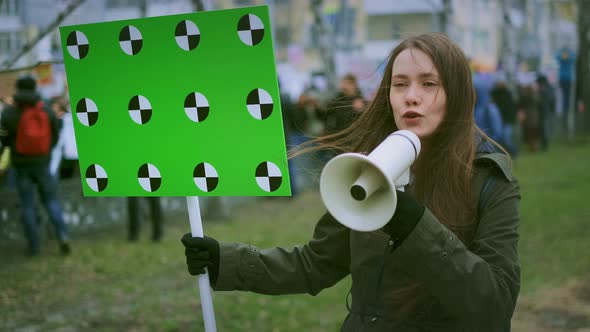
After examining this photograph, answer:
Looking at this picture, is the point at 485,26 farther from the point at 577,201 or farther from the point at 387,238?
the point at 387,238

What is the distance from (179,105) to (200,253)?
463 mm

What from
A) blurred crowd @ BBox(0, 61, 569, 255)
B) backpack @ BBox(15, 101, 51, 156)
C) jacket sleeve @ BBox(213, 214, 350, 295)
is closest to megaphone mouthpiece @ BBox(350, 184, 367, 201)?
jacket sleeve @ BBox(213, 214, 350, 295)

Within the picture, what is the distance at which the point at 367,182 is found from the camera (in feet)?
6.31

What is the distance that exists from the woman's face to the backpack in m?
6.77

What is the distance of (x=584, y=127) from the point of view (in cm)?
2086

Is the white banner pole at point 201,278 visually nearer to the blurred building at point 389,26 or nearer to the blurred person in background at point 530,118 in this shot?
the blurred person in background at point 530,118

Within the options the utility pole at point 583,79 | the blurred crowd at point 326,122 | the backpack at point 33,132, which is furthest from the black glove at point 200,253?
the utility pole at point 583,79

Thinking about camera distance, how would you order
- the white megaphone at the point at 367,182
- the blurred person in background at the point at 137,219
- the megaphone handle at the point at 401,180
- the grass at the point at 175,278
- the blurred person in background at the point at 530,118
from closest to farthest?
A: the white megaphone at the point at 367,182 → the megaphone handle at the point at 401,180 → the grass at the point at 175,278 → the blurred person in background at the point at 137,219 → the blurred person in background at the point at 530,118

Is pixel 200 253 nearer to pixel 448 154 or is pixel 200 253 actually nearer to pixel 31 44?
pixel 448 154

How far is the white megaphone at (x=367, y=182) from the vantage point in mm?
1909

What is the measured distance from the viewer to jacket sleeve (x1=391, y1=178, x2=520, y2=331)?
80.4 inches

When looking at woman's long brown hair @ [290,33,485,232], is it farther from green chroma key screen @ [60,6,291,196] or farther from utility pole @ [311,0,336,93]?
utility pole @ [311,0,336,93]

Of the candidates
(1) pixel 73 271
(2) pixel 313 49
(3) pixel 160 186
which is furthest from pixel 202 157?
(2) pixel 313 49

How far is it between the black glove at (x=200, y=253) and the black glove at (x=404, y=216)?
705 millimetres
